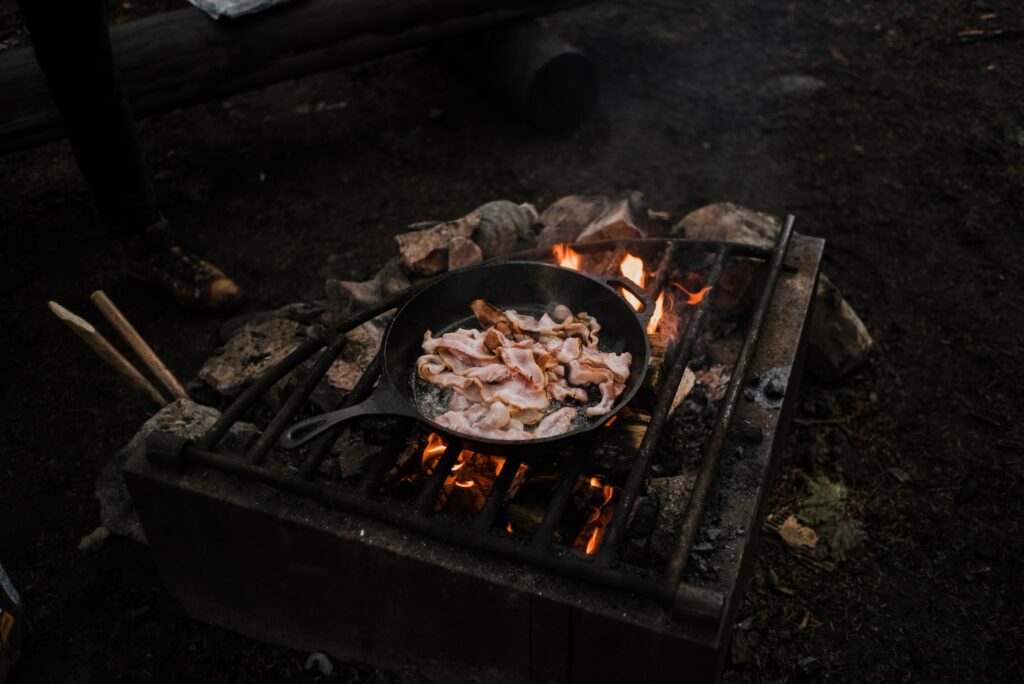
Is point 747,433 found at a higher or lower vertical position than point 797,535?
higher

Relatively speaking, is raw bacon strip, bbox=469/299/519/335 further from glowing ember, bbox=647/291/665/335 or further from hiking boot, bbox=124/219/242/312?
hiking boot, bbox=124/219/242/312

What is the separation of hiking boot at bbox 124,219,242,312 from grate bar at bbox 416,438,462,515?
264 centimetres

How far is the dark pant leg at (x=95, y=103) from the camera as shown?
3928 millimetres

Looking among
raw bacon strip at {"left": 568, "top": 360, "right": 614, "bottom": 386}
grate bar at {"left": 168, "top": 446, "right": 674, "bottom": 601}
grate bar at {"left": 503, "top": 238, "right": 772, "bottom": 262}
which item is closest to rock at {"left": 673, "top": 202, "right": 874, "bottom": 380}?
grate bar at {"left": 503, "top": 238, "right": 772, "bottom": 262}

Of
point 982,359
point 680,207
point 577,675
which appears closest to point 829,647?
point 577,675

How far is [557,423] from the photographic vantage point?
2889 mm

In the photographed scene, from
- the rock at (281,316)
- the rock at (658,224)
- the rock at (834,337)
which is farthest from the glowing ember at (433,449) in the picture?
the rock at (834,337)

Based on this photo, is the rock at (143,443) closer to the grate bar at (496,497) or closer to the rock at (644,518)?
the grate bar at (496,497)

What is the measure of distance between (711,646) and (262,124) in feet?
19.4

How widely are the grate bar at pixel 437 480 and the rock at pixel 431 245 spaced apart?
1637 millimetres

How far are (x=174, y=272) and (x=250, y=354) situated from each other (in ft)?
3.97

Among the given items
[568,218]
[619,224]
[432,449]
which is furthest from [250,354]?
[619,224]

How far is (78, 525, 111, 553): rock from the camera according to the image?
3688mm

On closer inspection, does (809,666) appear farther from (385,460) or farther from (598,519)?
(385,460)
